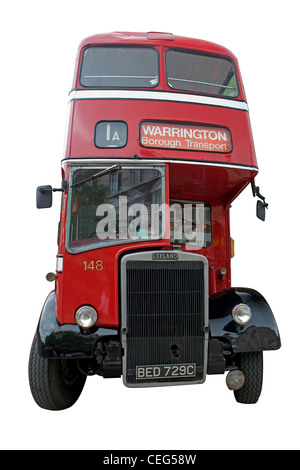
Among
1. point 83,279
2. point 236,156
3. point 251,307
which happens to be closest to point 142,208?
point 83,279

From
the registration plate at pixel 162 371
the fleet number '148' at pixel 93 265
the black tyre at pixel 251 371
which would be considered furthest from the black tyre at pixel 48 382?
the black tyre at pixel 251 371

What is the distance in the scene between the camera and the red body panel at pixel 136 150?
4.66 metres

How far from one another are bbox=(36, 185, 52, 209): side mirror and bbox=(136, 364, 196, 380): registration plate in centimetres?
228

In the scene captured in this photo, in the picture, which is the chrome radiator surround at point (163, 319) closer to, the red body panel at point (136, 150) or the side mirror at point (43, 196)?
the red body panel at point (136, 150)

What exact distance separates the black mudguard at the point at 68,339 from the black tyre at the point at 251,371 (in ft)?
5.61

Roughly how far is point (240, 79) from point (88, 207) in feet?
9.41

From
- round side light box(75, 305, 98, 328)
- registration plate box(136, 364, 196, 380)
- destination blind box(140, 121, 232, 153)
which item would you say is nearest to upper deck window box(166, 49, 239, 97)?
destination blind box(140, 121, 232, 153)

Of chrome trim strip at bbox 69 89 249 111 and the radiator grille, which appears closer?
the radiator grille

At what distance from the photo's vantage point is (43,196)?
504 cm

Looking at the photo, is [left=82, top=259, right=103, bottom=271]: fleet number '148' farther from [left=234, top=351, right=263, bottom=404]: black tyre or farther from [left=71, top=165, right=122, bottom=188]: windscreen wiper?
[left=234, top=351, right=263, bottom=404]: black tyre

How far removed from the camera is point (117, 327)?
4637 millimetres

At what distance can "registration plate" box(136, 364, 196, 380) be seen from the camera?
451 centimetres

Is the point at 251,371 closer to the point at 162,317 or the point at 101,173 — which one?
the point at 162,317

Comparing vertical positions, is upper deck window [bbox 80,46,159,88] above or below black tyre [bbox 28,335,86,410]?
above
